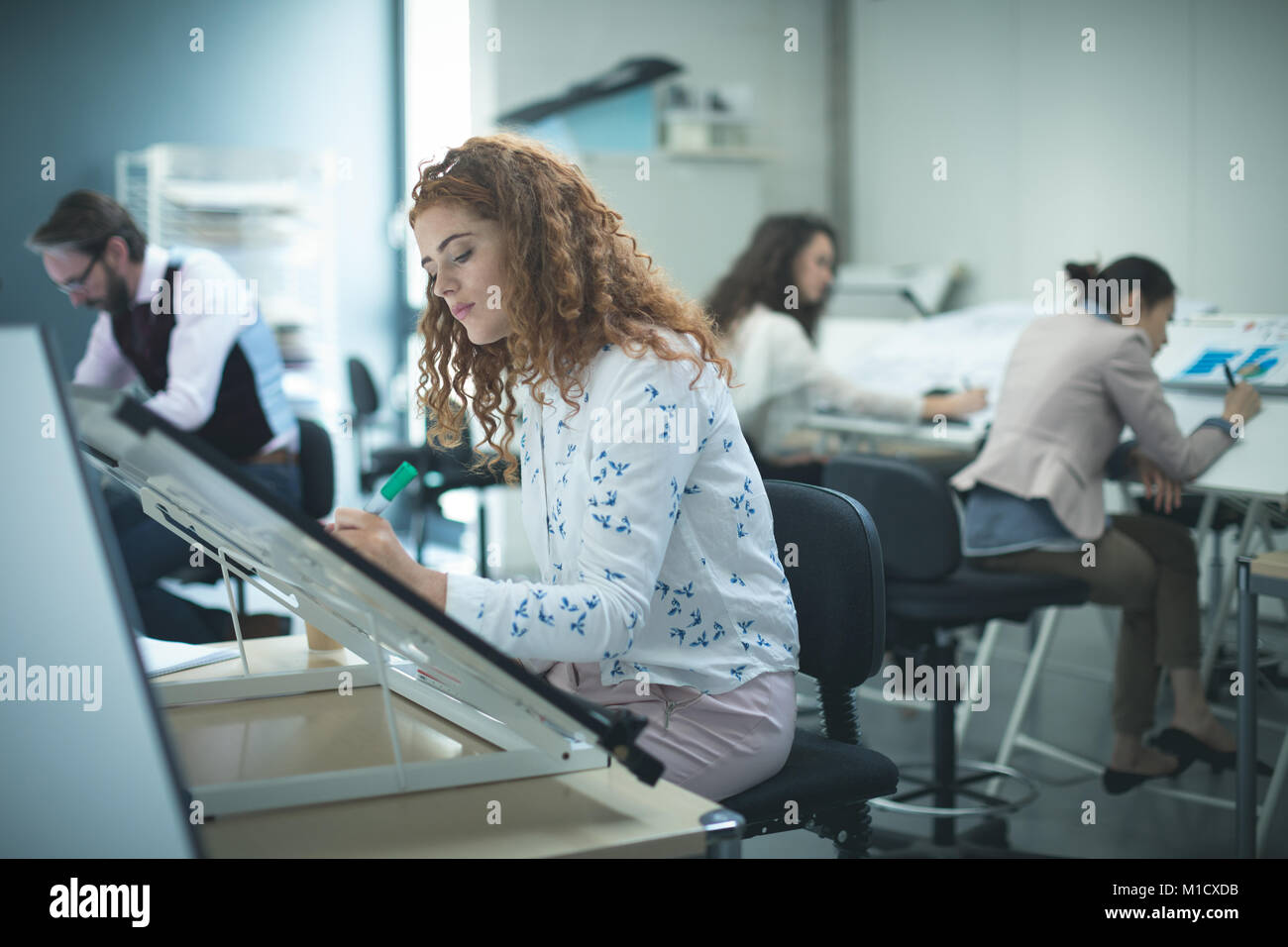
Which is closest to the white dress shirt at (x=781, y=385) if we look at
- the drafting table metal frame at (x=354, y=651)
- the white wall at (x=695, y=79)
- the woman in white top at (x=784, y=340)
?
the woman in white top at (x=784, y=340)

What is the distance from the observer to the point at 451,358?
4.75 ft

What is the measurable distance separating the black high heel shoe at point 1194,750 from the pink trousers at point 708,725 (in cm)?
176

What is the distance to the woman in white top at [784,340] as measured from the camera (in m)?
3.31

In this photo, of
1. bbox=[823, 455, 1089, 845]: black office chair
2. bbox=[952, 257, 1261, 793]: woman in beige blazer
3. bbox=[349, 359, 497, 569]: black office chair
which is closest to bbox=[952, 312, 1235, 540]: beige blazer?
bbox=[952, 257, 1261, 793]: woman in beige blazer

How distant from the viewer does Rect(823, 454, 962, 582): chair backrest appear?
7.44 ft

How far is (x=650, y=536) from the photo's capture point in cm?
105

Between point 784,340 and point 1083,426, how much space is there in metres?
0.95

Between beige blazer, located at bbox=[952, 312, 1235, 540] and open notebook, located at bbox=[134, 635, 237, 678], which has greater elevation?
beige blazer, located at bbox=[952, 312, 1235, 540]

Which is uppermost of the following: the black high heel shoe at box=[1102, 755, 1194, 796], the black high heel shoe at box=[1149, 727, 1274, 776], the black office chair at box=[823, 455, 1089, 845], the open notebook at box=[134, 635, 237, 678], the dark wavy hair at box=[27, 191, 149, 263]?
the dark wavy hair at box=[27, 191, 149, 263]

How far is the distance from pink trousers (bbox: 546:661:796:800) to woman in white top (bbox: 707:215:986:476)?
208 centimetres

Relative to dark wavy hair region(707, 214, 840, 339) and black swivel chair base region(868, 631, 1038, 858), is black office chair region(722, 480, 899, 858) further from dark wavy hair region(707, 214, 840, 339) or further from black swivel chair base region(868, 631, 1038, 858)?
dark wavy hair region(707, 214, 840, 339)

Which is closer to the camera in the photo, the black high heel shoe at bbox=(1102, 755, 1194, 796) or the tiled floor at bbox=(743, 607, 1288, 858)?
the tiled floor at bbox=(743, 607, 1288, 858)

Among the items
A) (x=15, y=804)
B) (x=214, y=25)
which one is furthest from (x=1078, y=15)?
(x=15, y=804)

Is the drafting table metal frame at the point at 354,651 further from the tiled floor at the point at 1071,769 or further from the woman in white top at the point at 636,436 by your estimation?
the tiled floor at the point at 1071,769
